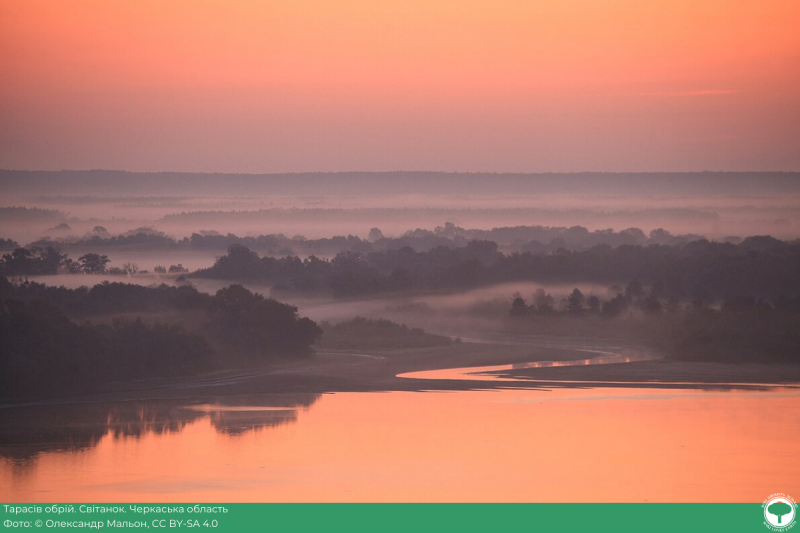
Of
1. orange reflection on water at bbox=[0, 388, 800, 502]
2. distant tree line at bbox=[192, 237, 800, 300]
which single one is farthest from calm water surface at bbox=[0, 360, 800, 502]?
distant tree line at bbox=[192, 237, 800, 300]

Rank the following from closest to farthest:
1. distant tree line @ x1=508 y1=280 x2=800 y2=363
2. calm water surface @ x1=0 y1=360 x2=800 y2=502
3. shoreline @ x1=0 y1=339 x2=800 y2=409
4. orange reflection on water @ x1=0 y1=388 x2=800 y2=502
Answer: orange reflection on water @ x1=0 y1=388 x2=800 y2=502, calm water surface @ x1=0 y1=360 x2=800 y2=502, shoreline @ x1=0 y1=339 x2=800 y2=409, distant tree line @ x1=508 y1=280 x2=800 y2=363

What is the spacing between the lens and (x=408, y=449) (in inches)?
1066

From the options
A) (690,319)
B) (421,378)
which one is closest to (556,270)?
(690,319)

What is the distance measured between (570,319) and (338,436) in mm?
42642

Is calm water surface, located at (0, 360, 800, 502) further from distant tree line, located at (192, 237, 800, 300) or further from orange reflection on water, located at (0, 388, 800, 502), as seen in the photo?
distant tree line, located at (192, 237, 800, 300)

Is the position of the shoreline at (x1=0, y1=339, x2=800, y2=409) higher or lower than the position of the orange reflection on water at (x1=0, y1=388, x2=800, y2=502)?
higher

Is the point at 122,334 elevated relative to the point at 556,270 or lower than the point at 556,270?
lower

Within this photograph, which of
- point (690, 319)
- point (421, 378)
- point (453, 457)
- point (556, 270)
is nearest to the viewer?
point (453, 457)

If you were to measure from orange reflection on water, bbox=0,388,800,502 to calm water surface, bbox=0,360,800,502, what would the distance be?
5cm

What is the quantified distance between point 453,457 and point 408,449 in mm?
1385

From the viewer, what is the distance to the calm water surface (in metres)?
23.0

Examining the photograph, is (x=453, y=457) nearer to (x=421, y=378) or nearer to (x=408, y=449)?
(x=408, y=449)

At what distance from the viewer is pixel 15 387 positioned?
35531 millimetres

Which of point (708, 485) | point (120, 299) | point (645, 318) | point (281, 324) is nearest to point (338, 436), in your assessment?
point (708, 485)
